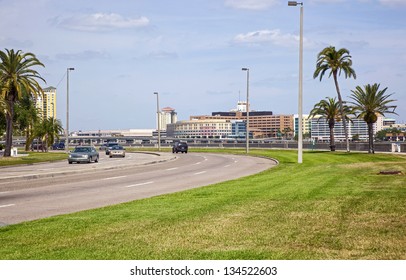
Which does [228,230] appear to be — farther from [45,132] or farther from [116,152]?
[45,132]

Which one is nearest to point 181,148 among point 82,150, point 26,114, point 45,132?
point 26,114

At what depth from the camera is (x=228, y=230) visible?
40.5 feet

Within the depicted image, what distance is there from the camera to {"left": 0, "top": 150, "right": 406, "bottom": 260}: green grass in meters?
10.1

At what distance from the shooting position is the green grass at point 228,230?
10070mm

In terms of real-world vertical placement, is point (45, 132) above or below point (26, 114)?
below

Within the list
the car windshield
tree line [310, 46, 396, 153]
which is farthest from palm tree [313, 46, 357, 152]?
the car windshield

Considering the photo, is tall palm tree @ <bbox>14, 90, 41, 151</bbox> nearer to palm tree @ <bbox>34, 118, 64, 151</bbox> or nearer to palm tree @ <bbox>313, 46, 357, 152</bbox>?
palm tree @ <bbox>34, 118, 64, 151</bbox>

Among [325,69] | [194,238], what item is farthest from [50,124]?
[194,238]

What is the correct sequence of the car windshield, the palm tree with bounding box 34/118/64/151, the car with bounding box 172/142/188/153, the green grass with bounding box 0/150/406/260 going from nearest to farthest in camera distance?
the green grass with bounding box 0/150/406/260
the car windshield
the car with bounding box 172/142/188/153
the palm tree with bounding box 34/118/64/151

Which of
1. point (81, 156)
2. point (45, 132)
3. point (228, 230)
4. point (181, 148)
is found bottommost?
point (181, 148)
